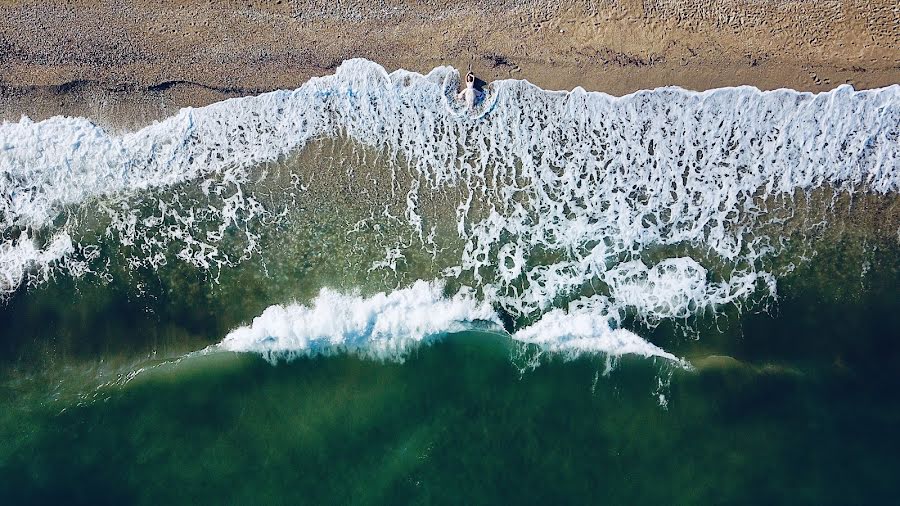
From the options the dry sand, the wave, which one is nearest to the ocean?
the wave

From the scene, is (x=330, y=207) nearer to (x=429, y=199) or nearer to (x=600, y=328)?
(x=429, y=199)

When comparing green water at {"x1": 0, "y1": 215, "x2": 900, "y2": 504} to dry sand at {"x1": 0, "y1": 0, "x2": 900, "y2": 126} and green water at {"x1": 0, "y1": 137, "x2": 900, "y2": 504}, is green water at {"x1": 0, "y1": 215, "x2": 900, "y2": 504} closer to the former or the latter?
green water at {"x1": 0, "y1": 137, "x2": 900, "y2": 504}

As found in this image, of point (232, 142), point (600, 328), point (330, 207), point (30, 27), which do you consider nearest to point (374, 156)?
point (330, 207)

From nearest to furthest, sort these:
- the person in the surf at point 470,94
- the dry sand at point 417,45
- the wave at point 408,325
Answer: the dry sand at point 417,45 → the person in the surf at point 470,94 → the wave at point 408,325

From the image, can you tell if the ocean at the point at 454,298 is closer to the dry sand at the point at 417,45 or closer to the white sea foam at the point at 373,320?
the white sea foam at the point at 373,320

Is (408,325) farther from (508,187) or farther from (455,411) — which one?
(508,187)

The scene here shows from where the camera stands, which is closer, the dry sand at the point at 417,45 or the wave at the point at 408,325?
the dry sand at the point at 417,45

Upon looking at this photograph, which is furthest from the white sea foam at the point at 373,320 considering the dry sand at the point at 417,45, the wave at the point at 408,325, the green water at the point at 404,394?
the dry sand at the point at 417,45
